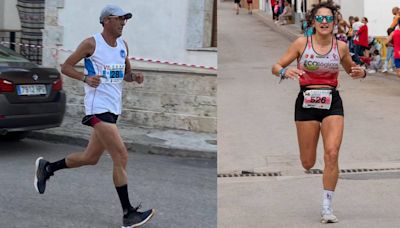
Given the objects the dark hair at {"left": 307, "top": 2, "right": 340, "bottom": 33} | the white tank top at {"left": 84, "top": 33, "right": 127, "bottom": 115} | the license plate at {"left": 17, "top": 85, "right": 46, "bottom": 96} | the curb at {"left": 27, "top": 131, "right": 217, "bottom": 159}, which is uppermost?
the dark hair at {"left": 307, "top": 2, "right": 340, "bottom": 33}

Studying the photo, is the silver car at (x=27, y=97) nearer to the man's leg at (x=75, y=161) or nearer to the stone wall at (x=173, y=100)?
the stone wall at (x=173, y=100)

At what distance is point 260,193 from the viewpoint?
739 centimetres

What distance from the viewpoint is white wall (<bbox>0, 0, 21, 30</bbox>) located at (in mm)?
14094

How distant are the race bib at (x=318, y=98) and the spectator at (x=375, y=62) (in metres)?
13.5

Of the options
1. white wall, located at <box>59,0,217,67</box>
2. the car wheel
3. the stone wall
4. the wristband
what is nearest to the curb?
the car wheel

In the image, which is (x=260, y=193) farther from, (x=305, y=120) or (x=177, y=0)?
(x=177, y=0)

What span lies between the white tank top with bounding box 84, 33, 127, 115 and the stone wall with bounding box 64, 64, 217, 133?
5.76 metres

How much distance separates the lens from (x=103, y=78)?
5.61 meters

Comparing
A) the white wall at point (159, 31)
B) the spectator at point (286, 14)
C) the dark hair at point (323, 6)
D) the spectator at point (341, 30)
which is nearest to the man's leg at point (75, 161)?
the dark hair at point (323, 6)

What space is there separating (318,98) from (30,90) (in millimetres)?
4329

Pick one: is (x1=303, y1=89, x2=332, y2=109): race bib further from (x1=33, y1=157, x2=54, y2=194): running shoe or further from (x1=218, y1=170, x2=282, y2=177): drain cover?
(x1=218, y1=170, x2=282, y2=177): drain cover

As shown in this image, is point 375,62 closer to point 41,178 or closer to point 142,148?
point 142,148

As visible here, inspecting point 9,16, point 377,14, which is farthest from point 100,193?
point 377,14

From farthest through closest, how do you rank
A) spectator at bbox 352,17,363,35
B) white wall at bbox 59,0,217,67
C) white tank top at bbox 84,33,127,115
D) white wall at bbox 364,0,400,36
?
white wall at bbox 364,0,400,36
spectator at bbox 352,17,363,35
white wall at bbox 59,0,217,67
white tank top at bbox 84,33,127,115
